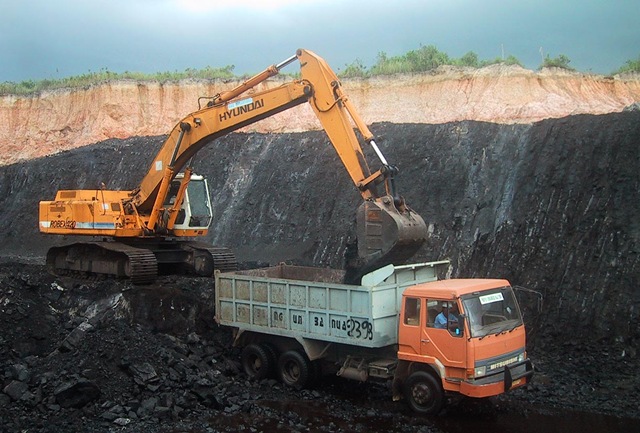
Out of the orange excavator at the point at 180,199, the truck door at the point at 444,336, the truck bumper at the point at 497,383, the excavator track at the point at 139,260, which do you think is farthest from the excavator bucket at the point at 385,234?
the excavator track at the point at 139,260

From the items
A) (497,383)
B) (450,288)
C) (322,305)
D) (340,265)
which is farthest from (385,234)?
(340,265)

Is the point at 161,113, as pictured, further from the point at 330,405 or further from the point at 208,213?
the point at 330,405

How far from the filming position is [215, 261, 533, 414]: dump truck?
28.7 ft

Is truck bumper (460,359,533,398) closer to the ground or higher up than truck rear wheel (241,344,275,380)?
higher up

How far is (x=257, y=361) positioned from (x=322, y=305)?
5.83 ft

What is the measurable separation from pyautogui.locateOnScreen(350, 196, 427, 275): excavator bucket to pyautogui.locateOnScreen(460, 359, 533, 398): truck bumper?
7.76ft

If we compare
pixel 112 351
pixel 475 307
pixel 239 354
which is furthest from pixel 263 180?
pixel 475 307

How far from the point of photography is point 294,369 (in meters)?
10.7

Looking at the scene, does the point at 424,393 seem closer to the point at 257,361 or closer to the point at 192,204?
the point at 257,361

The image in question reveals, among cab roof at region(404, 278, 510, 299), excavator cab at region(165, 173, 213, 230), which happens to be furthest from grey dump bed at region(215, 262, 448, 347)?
excavator cab at region(165, 173, 213, 230)

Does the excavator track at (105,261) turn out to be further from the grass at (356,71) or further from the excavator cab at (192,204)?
the grass at (356,71)

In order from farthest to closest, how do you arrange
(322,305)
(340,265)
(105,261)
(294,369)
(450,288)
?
(340,265), (105,261), (294,369), (322,305), (450,288)

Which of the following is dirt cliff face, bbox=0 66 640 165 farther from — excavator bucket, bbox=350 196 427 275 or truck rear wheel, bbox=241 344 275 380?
truck rear wheel, bbox=241 344 275 380

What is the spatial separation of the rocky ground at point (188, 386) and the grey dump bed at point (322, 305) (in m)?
0.97
